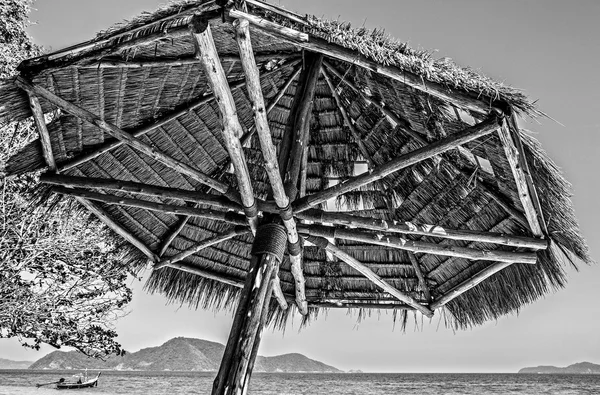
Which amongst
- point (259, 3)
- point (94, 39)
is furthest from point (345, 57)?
point (94, 39)

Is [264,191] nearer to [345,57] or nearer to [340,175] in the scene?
[340,175]

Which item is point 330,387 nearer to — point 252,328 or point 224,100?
point 252,328

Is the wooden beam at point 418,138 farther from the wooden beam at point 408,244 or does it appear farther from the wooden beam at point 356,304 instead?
the wooden beam at point 356,304

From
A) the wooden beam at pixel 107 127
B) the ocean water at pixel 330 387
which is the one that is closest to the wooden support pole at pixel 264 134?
the wooden beam at pixel 107 127

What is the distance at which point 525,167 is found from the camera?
123 inches

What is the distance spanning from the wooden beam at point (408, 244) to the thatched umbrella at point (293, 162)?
15mm

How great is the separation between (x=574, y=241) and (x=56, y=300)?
6.56 m

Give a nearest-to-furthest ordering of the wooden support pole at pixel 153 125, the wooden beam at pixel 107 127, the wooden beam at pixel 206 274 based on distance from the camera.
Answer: the wooden beam at pixel 107 127
the wooden support pole at pixel 153 125
the wooden beam at pixel 206 274

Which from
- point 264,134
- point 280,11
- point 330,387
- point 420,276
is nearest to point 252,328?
point 264,134

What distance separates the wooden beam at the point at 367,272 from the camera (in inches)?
151

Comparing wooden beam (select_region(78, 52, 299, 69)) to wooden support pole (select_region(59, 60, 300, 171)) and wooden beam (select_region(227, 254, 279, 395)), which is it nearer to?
wooden support pole (select_region(59, 60, 300, 171))

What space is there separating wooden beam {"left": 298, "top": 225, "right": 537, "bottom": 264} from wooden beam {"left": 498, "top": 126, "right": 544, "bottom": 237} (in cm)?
28

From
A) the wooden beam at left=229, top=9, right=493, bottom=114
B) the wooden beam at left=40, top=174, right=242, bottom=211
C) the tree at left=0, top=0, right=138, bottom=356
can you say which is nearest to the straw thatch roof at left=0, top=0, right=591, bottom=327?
the wooden beam at left=229, top=9, right=493, bottom=114

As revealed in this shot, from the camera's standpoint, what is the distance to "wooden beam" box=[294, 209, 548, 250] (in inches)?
142
